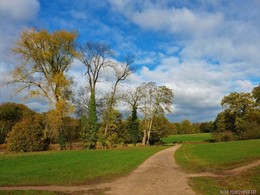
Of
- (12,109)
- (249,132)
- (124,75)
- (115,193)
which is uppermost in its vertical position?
(124,75)

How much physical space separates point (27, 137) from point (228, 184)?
34.9 meters

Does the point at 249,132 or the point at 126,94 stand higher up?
the point at 126,94

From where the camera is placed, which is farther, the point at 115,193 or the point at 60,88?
the point at 60,88

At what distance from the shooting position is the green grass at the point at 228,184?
10.2 m

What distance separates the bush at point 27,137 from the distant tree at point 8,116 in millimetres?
23487

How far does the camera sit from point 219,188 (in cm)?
1050

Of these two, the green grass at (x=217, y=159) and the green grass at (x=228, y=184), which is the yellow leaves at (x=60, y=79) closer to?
the green grass at (x=217, y=159)

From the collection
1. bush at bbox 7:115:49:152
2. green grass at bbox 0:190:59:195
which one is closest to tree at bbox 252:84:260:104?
bush at bbox 7:115:49:152

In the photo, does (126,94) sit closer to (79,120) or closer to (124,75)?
(124,75)

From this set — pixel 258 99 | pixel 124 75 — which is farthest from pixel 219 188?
pixel 258 99

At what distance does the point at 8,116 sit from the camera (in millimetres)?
65812

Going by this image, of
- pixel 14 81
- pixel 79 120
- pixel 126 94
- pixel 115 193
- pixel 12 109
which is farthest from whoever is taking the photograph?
pixel 12 109

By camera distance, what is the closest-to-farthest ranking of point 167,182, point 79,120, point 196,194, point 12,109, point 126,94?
point 196,194
point 167,182
point 126,94
point 79,120
point 12,109

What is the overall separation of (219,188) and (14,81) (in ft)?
120
